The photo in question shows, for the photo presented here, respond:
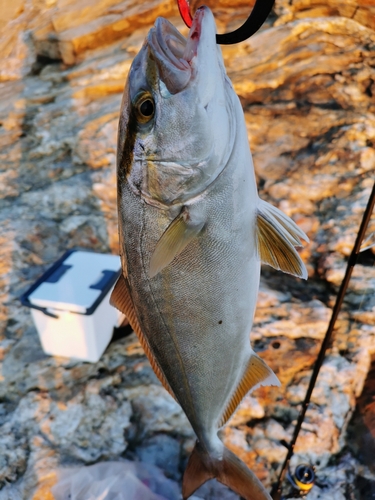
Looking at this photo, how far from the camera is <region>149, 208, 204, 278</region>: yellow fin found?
41.8 inches

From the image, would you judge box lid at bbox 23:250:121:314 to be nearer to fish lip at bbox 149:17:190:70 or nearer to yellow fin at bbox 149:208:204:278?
yellow fin at bbox 149:208:204:278

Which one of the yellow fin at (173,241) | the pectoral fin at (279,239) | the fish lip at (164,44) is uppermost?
the fish lip at (164,44)

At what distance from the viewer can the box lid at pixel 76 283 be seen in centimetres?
227

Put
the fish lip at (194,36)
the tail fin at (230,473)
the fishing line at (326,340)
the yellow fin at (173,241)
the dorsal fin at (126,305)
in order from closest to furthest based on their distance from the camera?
the fish lip at (194,36)
the yellow fin at (173,241)
the dorsal fin at (126,305)
the tail fin at (230,473)
the fishing line at (326,340)

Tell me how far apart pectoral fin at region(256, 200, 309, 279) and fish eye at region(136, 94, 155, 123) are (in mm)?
435

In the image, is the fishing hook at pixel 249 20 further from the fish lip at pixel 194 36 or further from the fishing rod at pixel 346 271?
the fish lip at pixel 194 36

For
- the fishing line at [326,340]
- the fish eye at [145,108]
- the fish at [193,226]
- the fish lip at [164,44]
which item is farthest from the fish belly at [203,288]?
the fishing line at [326,340]

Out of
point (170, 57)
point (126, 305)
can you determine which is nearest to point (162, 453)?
point (126, 305)

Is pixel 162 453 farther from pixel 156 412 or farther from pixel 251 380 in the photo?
pixel 251 380

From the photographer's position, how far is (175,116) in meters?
1.04

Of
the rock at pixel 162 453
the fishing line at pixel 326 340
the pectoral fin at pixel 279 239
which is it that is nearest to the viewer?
the pectoral fin at pixel 279 239

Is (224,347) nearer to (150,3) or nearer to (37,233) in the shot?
(37,233)

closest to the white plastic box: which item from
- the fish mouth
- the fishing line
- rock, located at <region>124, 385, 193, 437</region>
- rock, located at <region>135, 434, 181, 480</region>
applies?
rock, located at <region>124, 385, 193, 437</region>

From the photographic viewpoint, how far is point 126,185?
1.12m
